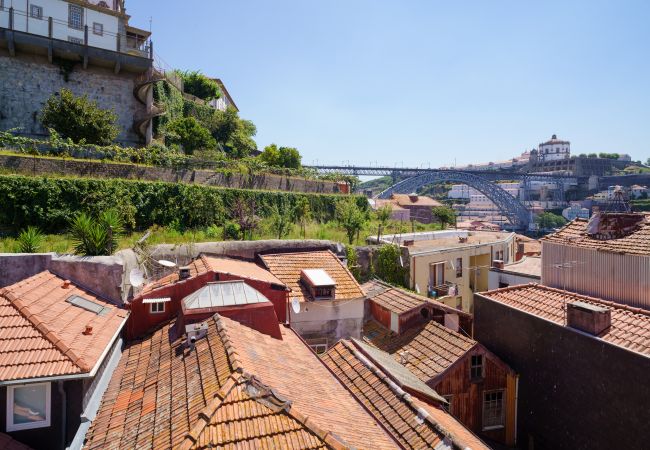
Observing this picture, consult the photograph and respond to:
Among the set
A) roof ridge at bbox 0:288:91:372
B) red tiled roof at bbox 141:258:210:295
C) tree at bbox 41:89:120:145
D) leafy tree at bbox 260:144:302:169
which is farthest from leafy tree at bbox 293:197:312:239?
roof ridge at bbox 0:288:91:372

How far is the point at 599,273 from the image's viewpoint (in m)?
14.2

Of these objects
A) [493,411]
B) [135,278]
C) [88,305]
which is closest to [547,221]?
[493,411]

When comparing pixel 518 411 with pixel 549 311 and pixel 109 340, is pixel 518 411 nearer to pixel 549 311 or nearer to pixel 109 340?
pixel 549 311

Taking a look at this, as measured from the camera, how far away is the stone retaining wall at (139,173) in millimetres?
16906

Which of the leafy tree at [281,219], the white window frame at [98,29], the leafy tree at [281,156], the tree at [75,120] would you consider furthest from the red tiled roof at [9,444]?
the leafy tree at [281,156]

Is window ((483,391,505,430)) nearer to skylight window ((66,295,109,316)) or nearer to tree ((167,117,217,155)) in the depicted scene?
skylight window ((66,295,109,316))

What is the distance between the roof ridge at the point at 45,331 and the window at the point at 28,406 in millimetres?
691

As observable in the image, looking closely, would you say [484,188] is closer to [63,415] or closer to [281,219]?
[281,219]

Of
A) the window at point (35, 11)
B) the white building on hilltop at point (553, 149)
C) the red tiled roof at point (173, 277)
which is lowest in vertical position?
the red tiled roof at point (173, 277)

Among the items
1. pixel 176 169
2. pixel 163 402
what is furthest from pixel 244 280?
pixel 176 169

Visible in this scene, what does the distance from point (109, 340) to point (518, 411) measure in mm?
13310

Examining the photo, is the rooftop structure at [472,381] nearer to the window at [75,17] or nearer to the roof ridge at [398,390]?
the roof ridge at [398,390]

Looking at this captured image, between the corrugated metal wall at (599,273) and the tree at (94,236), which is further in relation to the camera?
the corrugated metal wall at (599,273)

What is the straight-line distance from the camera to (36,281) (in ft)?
33.8
